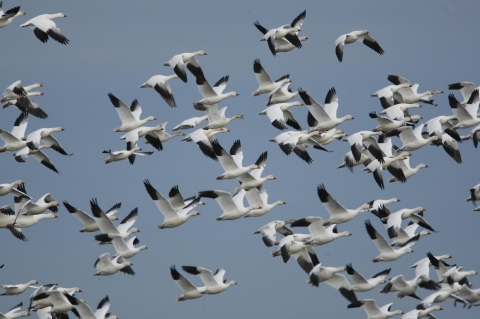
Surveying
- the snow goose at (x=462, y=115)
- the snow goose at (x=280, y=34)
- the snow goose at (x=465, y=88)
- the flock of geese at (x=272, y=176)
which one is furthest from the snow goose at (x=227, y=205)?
the snow goose at (x=465, y=88)

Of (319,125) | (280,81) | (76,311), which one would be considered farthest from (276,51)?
(76,311)

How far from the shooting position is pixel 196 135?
24.2m

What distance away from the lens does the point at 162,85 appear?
82.4 ft

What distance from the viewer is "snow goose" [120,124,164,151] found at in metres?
24.5

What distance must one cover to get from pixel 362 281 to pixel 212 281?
3.22m

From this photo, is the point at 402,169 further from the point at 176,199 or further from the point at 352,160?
the point at 176,199

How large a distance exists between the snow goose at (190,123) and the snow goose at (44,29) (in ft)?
13.6

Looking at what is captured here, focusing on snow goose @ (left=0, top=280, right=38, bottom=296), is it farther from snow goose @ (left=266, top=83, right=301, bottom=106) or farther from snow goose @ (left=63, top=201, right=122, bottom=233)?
snow goose @ (left=266, top=83, right=301, bottom=106)

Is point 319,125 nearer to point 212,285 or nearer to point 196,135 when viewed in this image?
point 196,135

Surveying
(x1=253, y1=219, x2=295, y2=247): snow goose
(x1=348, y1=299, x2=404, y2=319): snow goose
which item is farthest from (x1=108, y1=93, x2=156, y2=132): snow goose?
(x1=348, y1=299, x2=404, y2=319): snow goose

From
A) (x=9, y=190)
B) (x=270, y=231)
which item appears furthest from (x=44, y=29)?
(x=270, y=231)

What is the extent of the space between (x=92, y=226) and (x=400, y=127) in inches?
292

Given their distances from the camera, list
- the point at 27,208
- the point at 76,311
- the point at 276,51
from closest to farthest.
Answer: the point at 76,311 < the point at 27,208 < the point at 276,51

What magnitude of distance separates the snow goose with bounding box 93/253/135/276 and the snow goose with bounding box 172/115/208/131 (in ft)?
12.6
